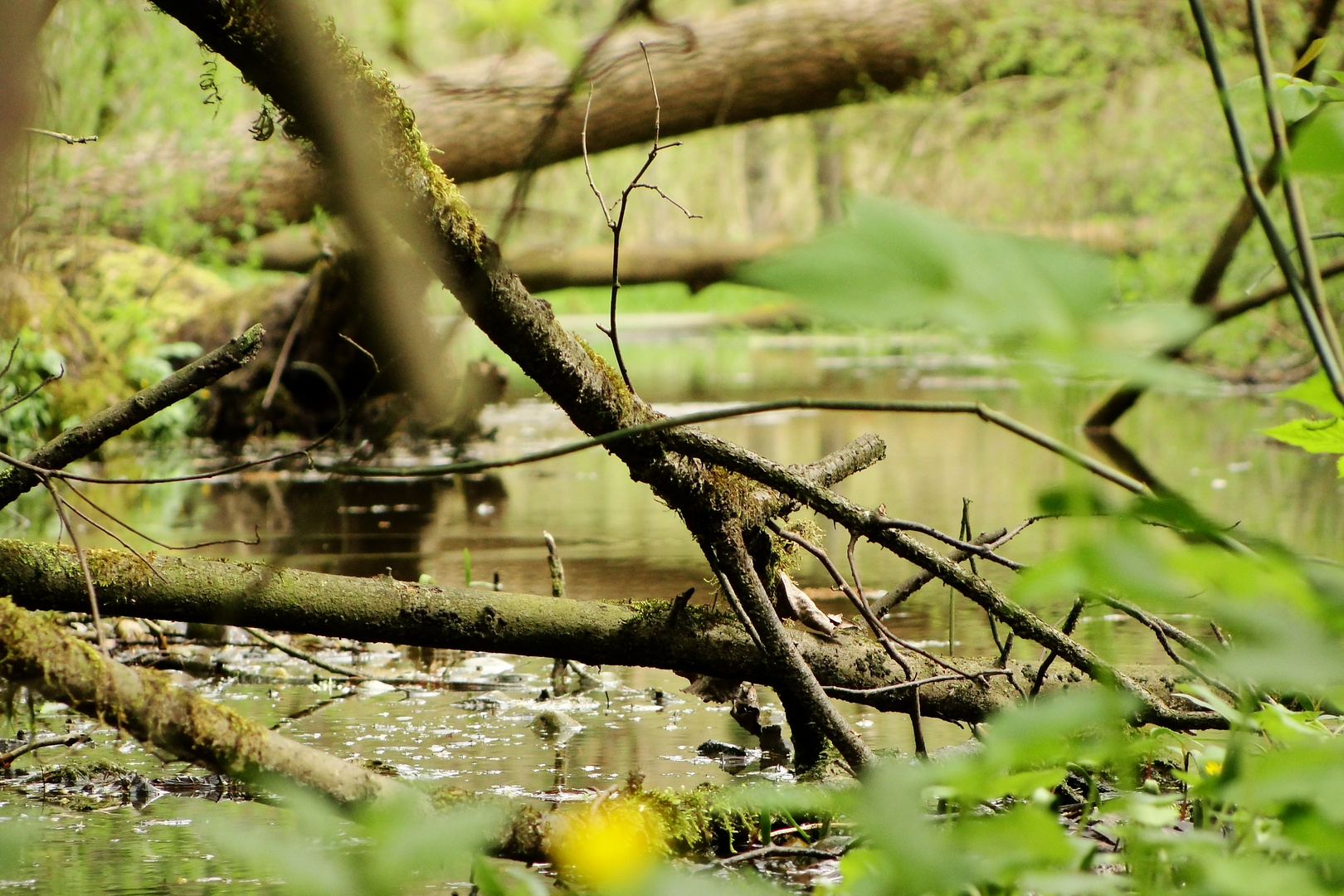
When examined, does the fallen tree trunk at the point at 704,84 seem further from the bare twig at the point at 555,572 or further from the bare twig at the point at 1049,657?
the bare twig at the point at 1049,657

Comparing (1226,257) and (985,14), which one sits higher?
(985,14)

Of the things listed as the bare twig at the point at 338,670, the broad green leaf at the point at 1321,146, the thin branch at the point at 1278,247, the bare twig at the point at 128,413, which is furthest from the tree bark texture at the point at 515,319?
the broad green leaf at the point at 1321,146

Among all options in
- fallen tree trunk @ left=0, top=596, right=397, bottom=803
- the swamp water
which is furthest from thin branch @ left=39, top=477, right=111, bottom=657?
the swamp water

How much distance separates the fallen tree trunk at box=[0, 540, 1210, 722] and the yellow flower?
1.15 feet

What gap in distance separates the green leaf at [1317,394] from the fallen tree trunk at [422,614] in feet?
3.53

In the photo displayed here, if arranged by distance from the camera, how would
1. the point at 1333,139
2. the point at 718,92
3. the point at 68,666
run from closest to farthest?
the point at 1333,139, the point at 68,666, the point at 718,92

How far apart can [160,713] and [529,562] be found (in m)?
3.06

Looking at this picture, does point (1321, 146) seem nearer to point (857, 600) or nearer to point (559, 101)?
point (559, 101)

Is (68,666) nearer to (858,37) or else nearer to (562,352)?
(562,352)

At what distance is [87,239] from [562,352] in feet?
23.6

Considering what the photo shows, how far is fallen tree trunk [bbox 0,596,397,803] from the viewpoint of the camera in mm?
1379

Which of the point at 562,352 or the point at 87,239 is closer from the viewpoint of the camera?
the point at 562,352

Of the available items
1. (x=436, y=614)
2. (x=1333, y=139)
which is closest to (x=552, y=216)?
(x=1333, y=139)

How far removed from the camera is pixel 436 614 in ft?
6.96
